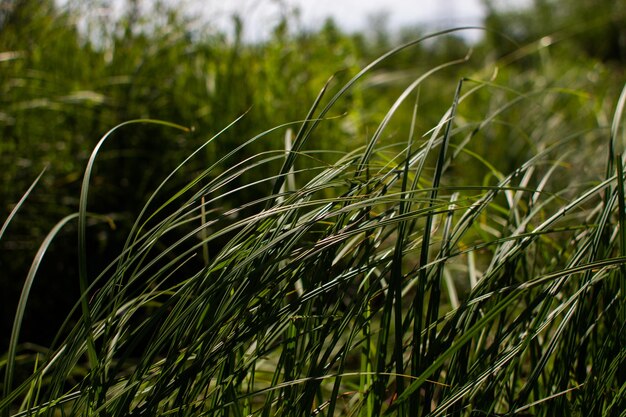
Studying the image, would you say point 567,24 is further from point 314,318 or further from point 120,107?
point 314,318

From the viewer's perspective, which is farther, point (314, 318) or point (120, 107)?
point (120, 107)

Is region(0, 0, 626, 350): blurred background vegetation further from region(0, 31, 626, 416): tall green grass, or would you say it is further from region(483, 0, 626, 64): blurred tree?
region(483, 0, 626, 64): blurred tree

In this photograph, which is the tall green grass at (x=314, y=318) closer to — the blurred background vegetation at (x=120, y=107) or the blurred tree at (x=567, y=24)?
the blurred background vegetation at (x=120, y=107)

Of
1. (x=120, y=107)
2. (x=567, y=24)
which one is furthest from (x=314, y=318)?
(x=567, y=24)

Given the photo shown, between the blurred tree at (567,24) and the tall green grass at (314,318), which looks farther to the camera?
the blurred tree at (567,24)

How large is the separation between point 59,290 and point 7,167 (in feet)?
1.66

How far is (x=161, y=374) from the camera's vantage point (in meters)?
1.04

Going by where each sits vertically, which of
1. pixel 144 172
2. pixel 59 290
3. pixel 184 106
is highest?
pixel 184 106

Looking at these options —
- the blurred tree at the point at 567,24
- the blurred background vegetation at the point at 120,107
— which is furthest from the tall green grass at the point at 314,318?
the blurred tree at the point at 567,24

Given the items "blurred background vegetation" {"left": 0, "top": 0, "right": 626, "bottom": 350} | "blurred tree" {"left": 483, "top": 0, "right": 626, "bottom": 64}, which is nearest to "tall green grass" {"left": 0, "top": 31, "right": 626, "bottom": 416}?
"blurred background vegetation" {"left": 0, "top": 0, "right": 626, "bottom": 350}

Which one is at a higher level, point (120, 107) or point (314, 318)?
point (120, 107)

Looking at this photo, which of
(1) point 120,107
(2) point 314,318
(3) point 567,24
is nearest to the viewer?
(2) point 314,318

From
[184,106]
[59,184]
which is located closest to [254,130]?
[184,106]

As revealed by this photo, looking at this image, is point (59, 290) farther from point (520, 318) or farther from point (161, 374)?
point (520, 318)
